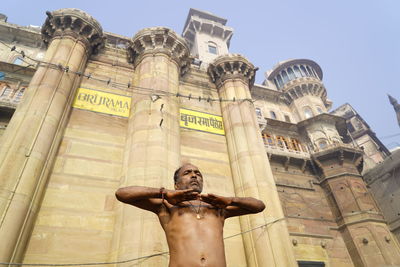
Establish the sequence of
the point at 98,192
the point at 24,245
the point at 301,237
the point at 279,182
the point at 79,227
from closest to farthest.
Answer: the point at 24,245 < the point at 79,227 < the point at 98,192 < the point at 301,237 < the point at 279,182

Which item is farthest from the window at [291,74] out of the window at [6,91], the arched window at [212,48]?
the window at [6,91]

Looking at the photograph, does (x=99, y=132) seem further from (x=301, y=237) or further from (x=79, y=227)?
(x=301, y=237)

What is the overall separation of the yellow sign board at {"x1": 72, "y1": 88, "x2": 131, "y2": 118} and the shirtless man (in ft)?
25.1

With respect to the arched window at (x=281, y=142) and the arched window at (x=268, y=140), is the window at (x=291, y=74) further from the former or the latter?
the arched window at (x=268, y=140)

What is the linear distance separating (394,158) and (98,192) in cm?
1786

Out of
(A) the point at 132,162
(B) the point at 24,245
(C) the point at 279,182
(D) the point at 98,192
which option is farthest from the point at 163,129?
(C) the point at 279,182

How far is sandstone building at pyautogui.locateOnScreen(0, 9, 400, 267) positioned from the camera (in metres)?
6.83

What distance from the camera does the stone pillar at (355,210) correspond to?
42.4 ft

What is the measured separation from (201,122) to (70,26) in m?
6.99

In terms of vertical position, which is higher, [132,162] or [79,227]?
[132,162]

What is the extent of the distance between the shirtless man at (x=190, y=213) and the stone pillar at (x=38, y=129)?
4599mm

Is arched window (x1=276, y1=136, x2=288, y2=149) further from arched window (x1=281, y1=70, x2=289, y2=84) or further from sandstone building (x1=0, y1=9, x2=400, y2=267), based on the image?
arched window (x1=281, y1=70, x2=289, y2=84)

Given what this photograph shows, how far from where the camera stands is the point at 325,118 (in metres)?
19.9

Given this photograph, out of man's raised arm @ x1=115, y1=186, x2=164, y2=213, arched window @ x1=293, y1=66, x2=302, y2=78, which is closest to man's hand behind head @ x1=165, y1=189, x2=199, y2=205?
man's raised arm @ x1=115, y1=186, x2=164, y2=213
